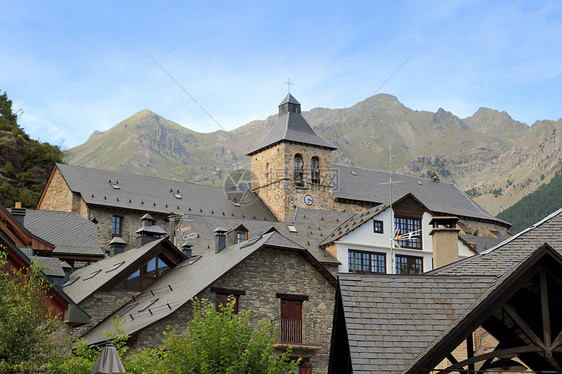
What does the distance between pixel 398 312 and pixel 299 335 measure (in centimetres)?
2104

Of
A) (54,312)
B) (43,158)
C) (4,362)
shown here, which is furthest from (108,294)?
(43,158)

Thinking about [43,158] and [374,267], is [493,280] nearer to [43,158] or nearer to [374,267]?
[374,267]

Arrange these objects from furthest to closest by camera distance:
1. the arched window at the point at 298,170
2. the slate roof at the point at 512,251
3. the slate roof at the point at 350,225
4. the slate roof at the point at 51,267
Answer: the arched window at the point at 298,170 < the slate roof at the point at 350,225 < the slate roof at the point at 51,267 < the slate roof at the point at 512,251

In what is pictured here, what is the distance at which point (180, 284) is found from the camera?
3034 cm

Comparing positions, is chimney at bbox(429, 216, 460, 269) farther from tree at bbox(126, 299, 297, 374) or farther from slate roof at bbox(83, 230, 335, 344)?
slate roof at bbox(83, 230, 335, 344)

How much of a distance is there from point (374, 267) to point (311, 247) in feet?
12.0

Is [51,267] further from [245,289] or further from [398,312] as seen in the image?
[398,312]

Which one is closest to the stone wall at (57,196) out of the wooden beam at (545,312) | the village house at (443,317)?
the village house at (443,317)

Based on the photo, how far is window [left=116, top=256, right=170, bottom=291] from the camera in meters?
31.9

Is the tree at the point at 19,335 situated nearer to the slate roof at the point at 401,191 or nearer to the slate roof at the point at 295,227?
the slate roof at the point at 295,227

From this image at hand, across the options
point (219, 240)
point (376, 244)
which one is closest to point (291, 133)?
point (376, 244)

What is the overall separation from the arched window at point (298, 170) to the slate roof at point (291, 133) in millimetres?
1544

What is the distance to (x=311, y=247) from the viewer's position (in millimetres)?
42781

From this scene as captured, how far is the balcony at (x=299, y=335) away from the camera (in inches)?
1161
